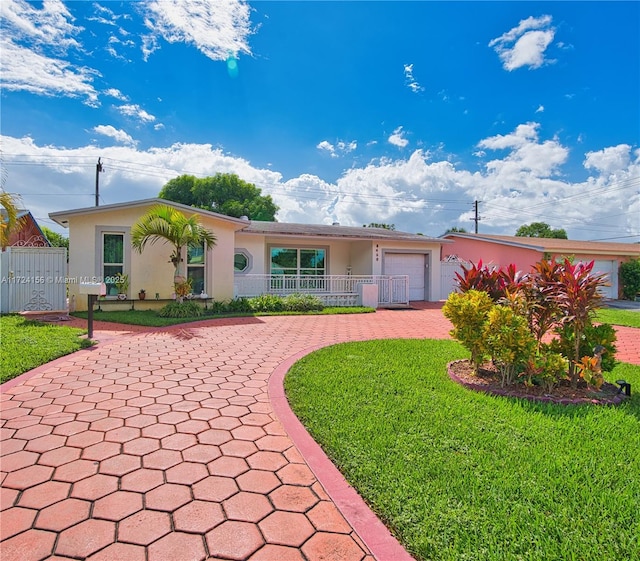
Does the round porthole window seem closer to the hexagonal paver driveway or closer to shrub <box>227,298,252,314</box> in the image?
shrub <box>227,298,252,314</box>

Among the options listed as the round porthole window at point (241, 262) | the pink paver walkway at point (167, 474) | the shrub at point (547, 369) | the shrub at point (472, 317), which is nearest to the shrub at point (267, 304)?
the round porthole window at point (241, 262)

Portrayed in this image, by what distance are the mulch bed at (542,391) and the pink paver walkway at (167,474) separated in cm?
275

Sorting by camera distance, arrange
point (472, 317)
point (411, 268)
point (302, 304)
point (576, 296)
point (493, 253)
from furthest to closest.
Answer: point (493, 253)
point (411, 268)
point (302, 304)
point (472, 317)
point (576, 296)

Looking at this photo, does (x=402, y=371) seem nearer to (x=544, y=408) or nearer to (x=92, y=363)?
(x=544, y=408)

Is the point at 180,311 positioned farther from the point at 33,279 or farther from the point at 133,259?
the point at 33,279

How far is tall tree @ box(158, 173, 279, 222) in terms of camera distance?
33688 millimetres

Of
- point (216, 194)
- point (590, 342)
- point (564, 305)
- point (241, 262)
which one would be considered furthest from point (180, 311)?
point (216, 194)

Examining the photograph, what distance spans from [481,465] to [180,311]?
9.76 meters

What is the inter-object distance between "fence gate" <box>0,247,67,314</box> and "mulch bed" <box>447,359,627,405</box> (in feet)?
41.1

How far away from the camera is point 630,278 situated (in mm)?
20219

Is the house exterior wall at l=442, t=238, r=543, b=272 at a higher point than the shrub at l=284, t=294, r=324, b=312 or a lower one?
higher

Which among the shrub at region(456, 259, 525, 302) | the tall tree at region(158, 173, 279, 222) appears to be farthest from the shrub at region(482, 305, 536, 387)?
the tall tree at region(158, 173, 279, 222)

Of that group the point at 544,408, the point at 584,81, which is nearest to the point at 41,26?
the point at 544,408

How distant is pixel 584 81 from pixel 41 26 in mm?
16915
